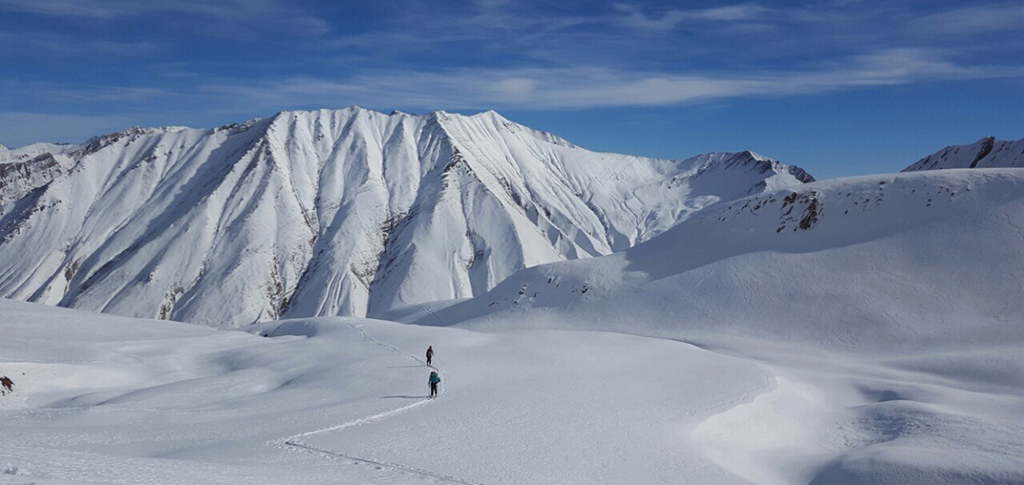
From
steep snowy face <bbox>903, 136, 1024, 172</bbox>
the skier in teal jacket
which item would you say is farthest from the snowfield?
steep snowy face <bbox>903, 136, 1024, 172</bbox>

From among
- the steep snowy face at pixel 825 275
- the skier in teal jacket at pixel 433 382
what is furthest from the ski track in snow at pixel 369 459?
the steep snowy face at pixel 825 275

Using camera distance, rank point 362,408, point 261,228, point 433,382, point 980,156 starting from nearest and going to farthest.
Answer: point 362,408 → point 433,382 → point 980,156 → point 261,228

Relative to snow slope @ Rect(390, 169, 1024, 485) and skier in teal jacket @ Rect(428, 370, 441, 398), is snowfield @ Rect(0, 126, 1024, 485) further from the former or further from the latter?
skier in teal jacket @ Rect(428, 370, 441, 398)

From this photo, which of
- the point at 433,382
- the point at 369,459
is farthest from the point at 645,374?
the point at 369,459

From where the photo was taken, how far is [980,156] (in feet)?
410

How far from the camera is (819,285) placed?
51688 mm

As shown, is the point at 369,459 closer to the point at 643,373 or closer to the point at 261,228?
the point at 643,373

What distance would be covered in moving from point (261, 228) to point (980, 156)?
158 metres

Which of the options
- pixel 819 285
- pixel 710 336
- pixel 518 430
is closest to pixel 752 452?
pixel 518 430

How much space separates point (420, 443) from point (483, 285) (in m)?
128

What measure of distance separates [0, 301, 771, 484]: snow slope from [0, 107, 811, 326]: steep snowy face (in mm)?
97873

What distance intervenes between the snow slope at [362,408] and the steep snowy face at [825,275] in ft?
52.2

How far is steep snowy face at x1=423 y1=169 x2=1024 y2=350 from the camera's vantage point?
4497 centimetres

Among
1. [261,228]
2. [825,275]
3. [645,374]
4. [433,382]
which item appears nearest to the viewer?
[433,382]
